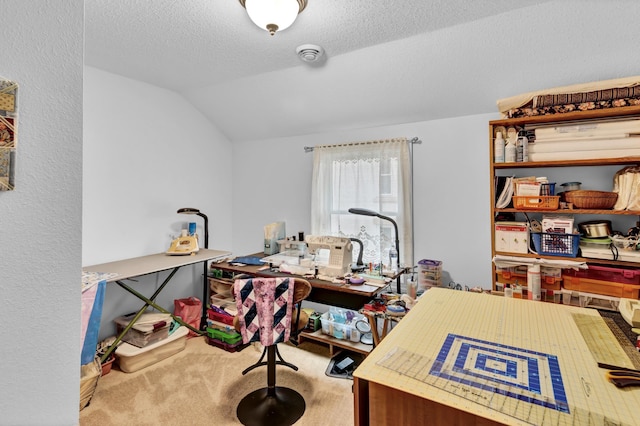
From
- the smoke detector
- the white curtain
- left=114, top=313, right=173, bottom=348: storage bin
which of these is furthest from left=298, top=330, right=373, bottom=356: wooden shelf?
the smoke detector

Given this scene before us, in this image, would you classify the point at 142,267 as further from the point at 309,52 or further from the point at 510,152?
the point at 510,152

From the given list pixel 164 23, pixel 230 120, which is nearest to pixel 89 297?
pixel 164 23

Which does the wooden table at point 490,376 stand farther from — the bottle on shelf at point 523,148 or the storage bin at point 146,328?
the storage bin at point 146,328

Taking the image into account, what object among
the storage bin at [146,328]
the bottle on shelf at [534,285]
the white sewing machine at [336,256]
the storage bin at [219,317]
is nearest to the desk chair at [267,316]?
the white sewing machine at [336,256]

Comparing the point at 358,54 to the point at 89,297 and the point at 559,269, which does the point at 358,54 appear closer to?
the point at 559,269

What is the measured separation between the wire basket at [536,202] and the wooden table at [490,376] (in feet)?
3.70

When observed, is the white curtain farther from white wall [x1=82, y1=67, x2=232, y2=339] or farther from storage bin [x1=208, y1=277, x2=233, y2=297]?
white wall [x1=82, y1=67, x2=232, y2=339]

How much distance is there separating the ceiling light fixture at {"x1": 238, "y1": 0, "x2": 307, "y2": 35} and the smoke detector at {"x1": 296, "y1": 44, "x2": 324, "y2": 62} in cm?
62

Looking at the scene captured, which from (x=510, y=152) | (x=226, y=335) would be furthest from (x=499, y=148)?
(x=226, y=335)

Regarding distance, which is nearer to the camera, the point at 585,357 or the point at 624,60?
the point at 585,357

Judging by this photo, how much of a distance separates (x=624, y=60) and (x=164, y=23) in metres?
2.82

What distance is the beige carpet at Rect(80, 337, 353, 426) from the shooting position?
1936 millimetres

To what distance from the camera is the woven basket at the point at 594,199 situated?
6.20ft

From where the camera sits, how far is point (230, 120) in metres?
3.47
